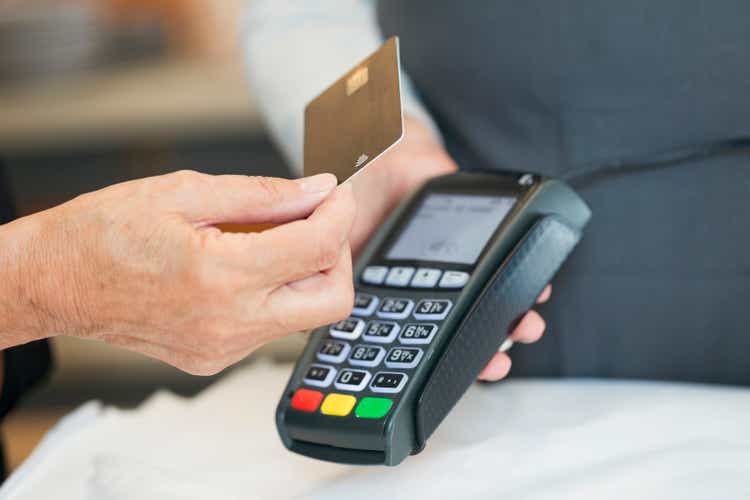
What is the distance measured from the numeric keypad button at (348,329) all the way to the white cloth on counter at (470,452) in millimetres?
61

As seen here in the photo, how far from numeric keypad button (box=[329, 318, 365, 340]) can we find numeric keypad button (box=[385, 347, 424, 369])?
0.03 metres

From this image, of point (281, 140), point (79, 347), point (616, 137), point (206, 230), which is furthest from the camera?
point (79, 347)

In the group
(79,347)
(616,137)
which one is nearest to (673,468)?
(616,137)

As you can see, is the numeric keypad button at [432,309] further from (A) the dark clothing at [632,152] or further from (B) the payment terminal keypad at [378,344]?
(A) the dark clothing at [632,152]

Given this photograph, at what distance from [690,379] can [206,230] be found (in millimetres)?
298

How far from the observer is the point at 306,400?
15.9 inches

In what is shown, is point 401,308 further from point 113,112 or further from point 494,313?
point 113,112

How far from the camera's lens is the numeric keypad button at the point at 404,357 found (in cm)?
40

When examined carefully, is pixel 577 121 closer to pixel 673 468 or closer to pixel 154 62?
pixel 673 468

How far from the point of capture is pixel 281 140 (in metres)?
0.62

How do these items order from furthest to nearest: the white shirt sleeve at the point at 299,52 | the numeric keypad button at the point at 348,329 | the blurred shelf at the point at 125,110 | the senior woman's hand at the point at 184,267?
the blurred shelf at the point at 125,110 → the white shirt sleeve at the point at 299,52 → the numeric keypad button at the point at 348,329 → the senior woman's hand at the point at 184,267

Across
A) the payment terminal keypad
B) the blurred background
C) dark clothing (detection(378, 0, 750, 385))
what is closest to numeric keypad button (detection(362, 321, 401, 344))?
the payment terminal keypad

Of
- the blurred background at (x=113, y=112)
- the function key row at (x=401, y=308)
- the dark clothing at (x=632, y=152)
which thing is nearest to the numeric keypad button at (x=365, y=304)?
the function key row at (x=401, y=308)

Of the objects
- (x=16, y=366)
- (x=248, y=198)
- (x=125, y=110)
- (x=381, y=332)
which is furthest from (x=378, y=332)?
(x=125, y=110)
